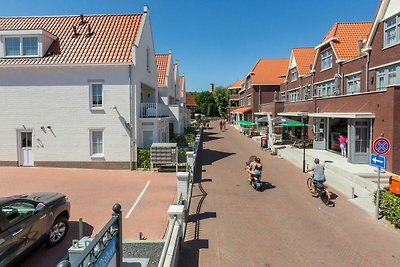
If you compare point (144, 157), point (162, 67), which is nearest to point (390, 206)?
point (144, 157)

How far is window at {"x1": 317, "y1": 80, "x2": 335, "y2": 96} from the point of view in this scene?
24959 millimetres

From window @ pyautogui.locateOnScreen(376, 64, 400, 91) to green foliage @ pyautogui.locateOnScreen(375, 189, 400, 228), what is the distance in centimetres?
958

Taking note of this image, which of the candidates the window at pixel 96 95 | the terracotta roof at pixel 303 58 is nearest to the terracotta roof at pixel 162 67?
the window at pixel 96 95

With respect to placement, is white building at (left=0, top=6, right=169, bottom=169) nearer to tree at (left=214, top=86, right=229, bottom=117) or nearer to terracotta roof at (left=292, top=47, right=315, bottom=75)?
terracotta roof at (left=292, top=47, right=315, bottom=75)

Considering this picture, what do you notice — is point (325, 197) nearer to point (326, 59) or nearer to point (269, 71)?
point (326, 59)

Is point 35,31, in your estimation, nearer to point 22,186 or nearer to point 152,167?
point 22,186

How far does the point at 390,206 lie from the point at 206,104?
93.3m

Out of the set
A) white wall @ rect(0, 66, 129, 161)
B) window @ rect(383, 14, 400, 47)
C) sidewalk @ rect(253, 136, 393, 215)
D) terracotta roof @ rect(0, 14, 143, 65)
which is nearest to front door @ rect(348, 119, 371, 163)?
sidewalk @ rect(253, 136, 393, 215)

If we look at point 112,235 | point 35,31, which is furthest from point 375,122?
point 35,31

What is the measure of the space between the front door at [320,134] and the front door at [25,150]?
67.9 feet

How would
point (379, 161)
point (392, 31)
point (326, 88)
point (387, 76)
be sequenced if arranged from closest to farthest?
point (379, 161) → point (392, 31) → point (387, 76) → point (326, 88)

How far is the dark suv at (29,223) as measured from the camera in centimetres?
573

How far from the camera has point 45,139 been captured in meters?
17.3

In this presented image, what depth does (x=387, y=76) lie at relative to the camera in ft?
56.0
